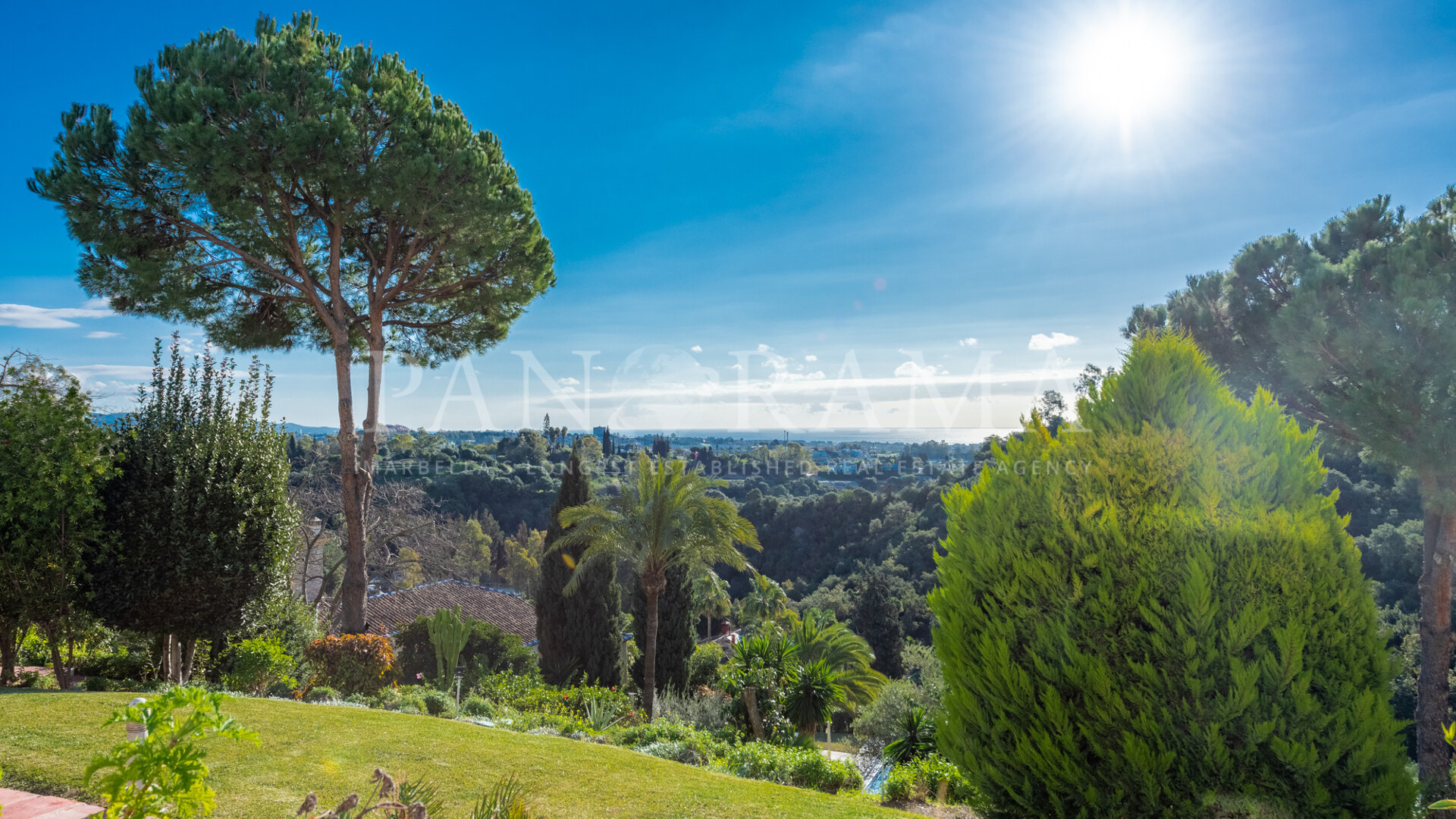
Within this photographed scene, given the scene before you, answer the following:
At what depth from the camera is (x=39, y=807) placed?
12.4ft

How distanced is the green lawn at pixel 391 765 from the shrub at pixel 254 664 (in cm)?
248

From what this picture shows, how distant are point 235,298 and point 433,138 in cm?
515

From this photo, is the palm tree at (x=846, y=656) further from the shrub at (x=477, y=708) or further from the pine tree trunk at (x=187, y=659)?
the pine tree trunk at (x=187, y=659)

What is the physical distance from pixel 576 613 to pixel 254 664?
1008 cm

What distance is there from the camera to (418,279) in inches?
482

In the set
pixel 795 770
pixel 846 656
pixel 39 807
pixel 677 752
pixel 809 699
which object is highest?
pixel 39 807

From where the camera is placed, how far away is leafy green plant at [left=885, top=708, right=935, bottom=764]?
29.9 feet

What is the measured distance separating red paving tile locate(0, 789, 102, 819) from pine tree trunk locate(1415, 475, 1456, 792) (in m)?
14.4

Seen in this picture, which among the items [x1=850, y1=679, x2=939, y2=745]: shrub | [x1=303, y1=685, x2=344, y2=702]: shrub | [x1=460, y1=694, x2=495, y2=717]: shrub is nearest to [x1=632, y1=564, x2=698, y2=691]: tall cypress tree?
[x1=850, y1=679, x2=939, y2=745]: shrub

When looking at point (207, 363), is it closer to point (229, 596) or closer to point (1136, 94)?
point (229, 596)

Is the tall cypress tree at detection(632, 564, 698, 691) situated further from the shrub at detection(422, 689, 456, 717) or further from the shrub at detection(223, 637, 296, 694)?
the shrub at detection(223, 637, 296, 694)

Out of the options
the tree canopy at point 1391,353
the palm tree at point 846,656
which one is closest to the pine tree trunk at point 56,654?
the palm tree at point 846,656

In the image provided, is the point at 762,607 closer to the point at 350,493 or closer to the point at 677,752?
the point at 350,493

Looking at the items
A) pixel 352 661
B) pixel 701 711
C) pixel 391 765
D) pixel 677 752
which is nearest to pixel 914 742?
pixel 677 752
